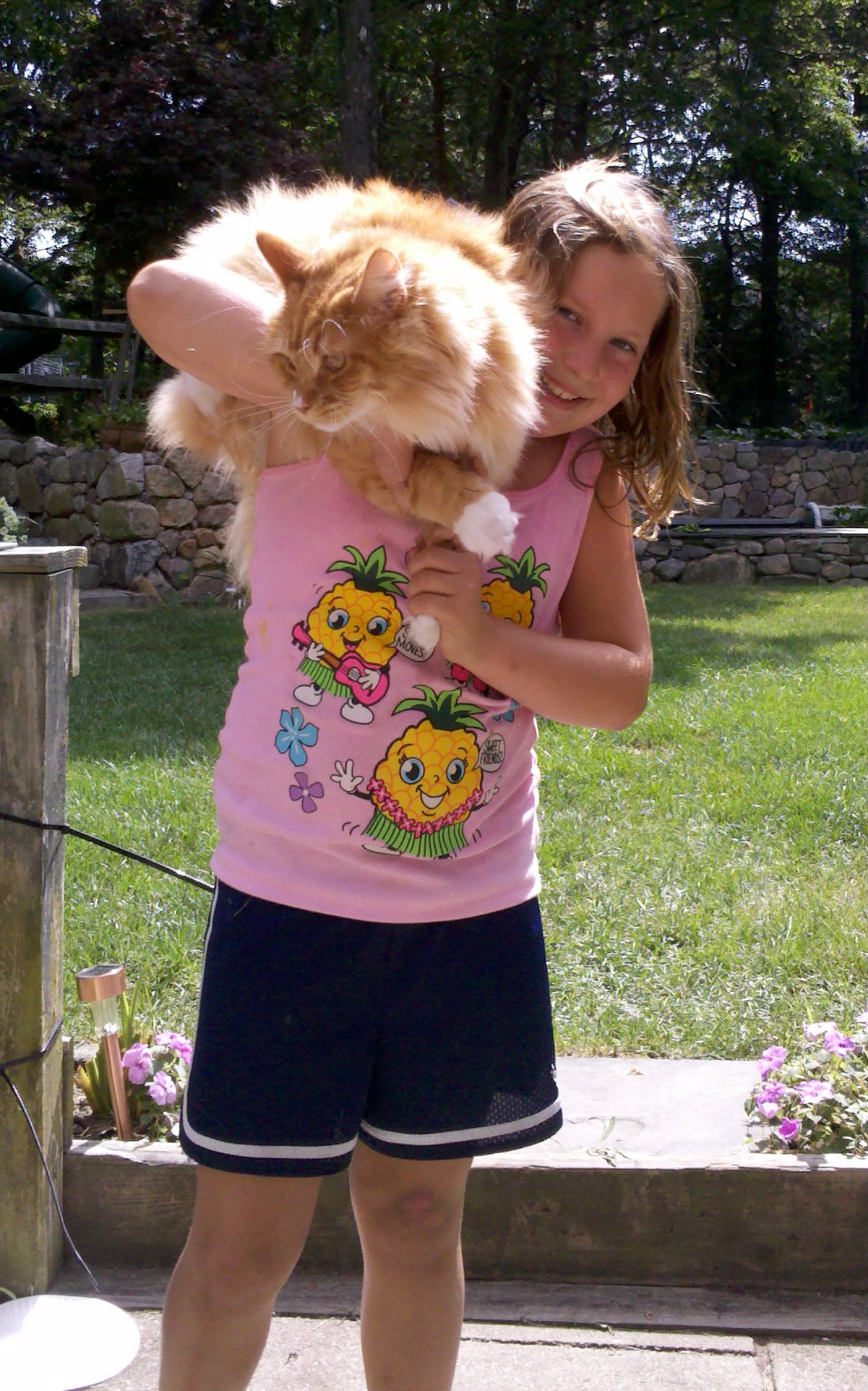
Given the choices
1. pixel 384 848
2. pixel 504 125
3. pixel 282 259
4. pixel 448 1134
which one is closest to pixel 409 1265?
pixel 448 1134

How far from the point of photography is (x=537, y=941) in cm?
150

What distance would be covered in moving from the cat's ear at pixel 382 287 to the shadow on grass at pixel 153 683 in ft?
11.8

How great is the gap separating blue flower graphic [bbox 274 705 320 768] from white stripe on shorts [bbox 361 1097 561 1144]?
432 millimetres

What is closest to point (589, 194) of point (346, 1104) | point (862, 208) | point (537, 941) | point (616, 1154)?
point (537, 941)

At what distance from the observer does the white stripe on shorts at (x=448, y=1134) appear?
1407 millimetres

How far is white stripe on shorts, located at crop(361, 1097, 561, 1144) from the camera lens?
1.41 meters

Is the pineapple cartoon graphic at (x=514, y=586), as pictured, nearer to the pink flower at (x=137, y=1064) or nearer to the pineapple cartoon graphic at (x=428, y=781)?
the pineapple cartoon graphic at (x=428, y=781)

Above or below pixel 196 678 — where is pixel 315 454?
above

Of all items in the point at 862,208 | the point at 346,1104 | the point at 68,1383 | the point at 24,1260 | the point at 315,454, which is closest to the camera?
the point at 346,1104

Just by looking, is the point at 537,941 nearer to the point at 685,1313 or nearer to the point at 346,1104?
the point at 346,1104

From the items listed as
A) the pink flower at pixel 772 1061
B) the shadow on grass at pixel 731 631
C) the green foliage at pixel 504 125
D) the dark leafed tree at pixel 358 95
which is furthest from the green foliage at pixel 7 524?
the dark leafed tree at pixel 358 95

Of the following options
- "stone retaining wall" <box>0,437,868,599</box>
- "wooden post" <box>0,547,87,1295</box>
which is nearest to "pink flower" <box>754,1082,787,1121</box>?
"wooden post" <box>0,547,87,1295</box>

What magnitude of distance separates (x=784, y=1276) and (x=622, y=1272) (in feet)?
0.92

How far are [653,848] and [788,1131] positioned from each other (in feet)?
5.93
